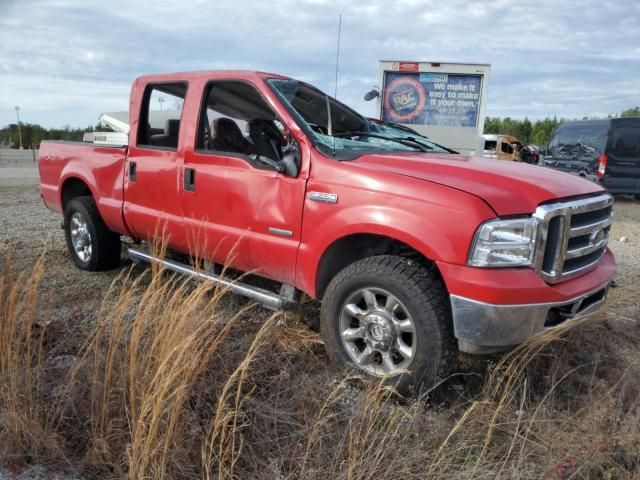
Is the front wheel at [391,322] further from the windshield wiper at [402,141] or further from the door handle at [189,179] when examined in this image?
the door handle at [189,179]

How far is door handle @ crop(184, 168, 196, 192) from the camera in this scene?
3881 mm

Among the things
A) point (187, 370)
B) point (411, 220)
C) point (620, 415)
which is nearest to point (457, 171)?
point (411, 220)

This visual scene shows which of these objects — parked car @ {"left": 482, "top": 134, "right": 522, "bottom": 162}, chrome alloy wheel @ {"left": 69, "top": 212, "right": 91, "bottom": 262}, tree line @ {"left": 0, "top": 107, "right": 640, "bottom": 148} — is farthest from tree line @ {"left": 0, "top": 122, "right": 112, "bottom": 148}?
chrome alloy wheel @ {"left": 69, "top": 212, "right": 91, "bottom": 262}

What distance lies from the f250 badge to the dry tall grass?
103 cm

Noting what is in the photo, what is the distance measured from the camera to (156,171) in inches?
165

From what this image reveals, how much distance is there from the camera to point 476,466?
2.09 m

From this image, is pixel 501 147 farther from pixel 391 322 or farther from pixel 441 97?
pixel 391 322

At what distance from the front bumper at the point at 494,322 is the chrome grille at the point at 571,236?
20 cm

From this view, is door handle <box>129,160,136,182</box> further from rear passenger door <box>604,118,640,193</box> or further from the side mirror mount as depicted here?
rear passenger door <box>604,118,640,193</box>

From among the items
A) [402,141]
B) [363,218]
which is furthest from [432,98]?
[363,218]

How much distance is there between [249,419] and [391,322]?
92 centimetres

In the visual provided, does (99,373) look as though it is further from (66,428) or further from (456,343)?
(456,343)

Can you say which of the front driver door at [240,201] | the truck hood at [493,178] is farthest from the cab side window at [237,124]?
the truck hood at [493,178]

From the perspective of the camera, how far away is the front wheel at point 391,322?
2666 mm
